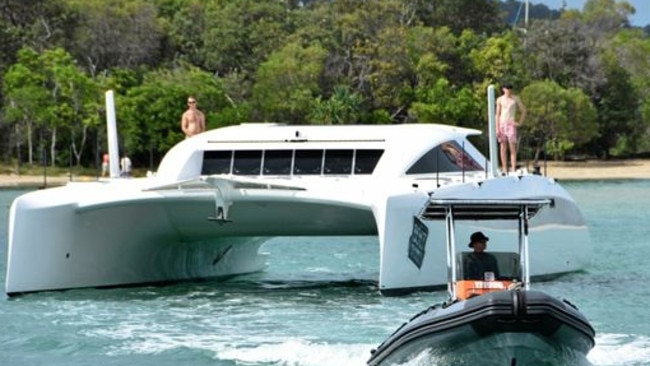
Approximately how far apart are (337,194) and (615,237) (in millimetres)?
15662

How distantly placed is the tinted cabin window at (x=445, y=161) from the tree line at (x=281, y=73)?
48010 mm

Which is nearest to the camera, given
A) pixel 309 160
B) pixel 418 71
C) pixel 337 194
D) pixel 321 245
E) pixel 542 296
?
pixel 542 296

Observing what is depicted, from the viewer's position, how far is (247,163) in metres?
20.5

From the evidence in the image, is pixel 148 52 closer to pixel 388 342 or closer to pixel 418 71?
pixel 418 71

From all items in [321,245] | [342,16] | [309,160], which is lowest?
[321,245]

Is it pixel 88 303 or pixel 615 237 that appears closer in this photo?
pixel 88 303

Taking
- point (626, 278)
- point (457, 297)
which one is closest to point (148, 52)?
point (626, 278)

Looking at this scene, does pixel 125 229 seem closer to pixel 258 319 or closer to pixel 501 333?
pixel 258 319

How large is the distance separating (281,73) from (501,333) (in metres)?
66.0

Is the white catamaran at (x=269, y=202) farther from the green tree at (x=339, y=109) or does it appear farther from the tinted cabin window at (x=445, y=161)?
the green tree at (x=339, y=109)

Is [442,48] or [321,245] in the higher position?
[442,48]

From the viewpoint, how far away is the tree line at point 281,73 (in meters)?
70.6

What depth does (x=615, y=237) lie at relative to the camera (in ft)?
108

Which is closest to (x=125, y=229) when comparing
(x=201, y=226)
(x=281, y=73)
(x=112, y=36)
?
(x=201, y=226)
